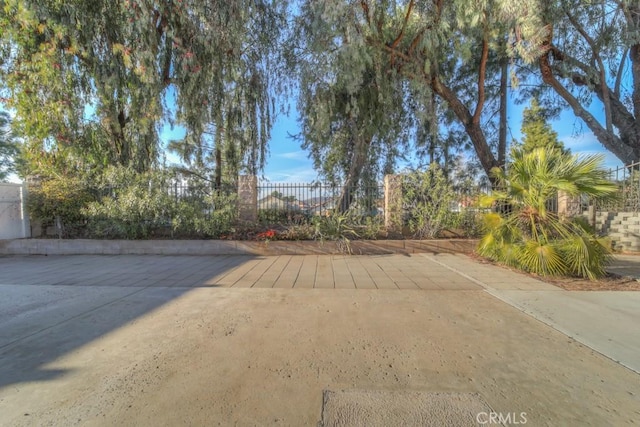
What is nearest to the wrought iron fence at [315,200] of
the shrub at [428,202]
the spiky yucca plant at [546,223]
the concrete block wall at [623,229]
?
the shrub at [428,202]

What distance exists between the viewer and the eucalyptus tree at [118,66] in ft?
29.8

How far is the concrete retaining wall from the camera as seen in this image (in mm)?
8273

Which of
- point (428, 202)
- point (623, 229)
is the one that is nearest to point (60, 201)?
point (428, 202)

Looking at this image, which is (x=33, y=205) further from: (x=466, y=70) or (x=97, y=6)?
(x=466, y=70)

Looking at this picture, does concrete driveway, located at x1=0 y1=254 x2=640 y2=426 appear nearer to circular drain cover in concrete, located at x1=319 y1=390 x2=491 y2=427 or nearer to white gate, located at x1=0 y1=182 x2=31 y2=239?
circular drain cover in concrete, located at x1=319 y1=390 x2=491 y2=427

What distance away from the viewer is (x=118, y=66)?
31.5 ft

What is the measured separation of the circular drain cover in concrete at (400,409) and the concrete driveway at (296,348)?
0.27 ft

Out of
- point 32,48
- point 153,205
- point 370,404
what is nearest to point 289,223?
point 153,205

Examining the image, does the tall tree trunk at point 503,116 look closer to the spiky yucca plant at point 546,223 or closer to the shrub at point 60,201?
the spiky yucca plant at point 546,223

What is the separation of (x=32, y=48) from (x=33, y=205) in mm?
4488

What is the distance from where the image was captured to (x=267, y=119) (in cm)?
1224

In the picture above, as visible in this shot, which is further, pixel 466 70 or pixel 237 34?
pixel 466 70

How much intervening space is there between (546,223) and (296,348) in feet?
16.9

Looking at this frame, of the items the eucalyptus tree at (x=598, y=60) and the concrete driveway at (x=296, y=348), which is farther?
the eucalyptus tree at (x=598, y=60)
